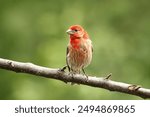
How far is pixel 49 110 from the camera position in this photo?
9344 mm

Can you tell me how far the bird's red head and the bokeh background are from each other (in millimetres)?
4521

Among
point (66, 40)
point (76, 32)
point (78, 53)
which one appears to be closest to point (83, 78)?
point (76, 32)

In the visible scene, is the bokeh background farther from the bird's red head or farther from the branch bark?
the branch bark

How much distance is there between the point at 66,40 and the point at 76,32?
562cm

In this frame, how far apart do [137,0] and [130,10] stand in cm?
34

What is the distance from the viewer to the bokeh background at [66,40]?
1389cm

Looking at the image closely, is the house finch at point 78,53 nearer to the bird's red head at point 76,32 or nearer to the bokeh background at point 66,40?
the bird's red head at point 76,32

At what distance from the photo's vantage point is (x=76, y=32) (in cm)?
852

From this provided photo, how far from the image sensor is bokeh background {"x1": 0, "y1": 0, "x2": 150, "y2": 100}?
13891 millimetres

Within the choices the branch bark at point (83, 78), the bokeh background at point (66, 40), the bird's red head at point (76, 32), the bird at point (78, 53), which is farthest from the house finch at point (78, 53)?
the bokeh background at point (66, 40)

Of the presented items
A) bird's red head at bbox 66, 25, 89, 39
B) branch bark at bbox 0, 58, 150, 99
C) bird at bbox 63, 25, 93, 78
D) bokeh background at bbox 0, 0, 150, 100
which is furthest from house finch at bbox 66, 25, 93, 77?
bokeh background at bbox 0, 0, 150, 100

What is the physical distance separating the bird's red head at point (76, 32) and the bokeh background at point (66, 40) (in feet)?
14.8

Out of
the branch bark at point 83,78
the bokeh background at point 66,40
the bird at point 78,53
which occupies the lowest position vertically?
the branch bark at point 83,78

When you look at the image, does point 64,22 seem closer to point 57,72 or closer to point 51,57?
point 51,57
